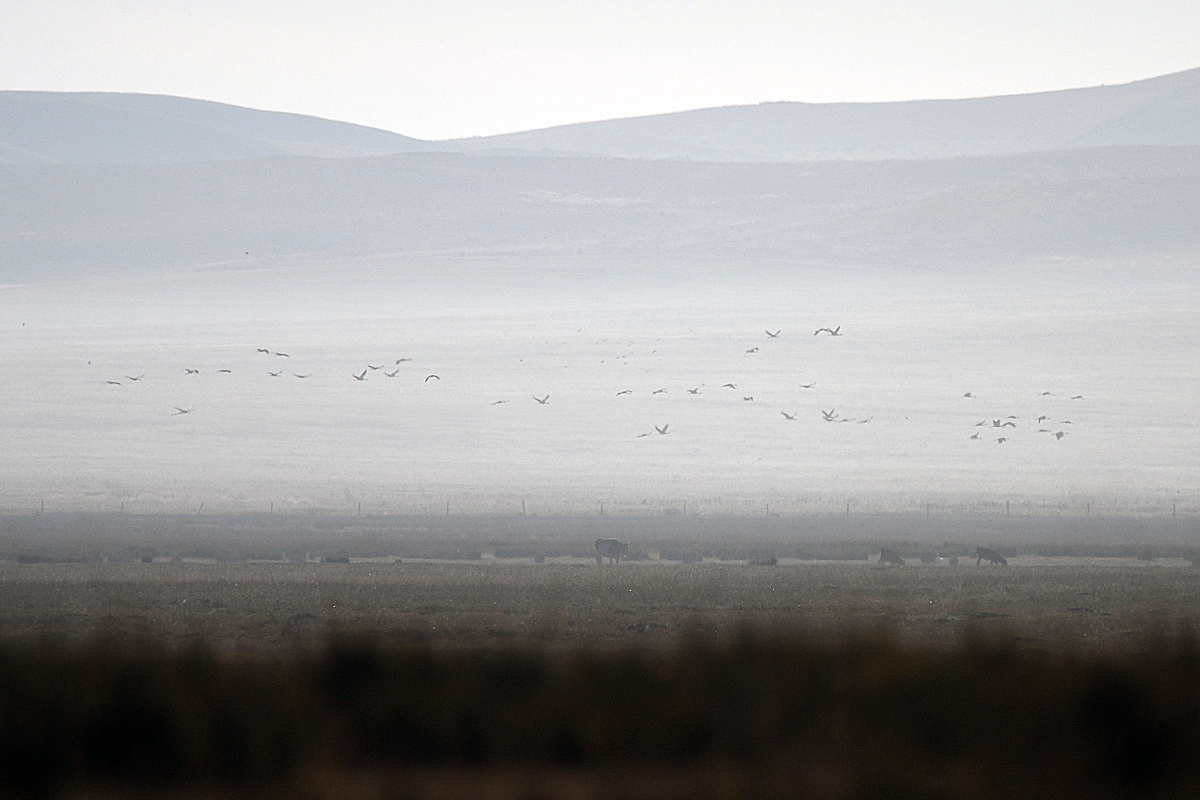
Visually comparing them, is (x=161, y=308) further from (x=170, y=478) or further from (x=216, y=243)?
(x=170, y=478)

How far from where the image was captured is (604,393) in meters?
84.2

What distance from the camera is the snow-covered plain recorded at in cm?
5788

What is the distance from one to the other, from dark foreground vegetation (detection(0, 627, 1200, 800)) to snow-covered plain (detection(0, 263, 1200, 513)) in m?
41.4

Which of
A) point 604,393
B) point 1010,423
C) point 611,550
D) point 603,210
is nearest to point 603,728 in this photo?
point 611,550

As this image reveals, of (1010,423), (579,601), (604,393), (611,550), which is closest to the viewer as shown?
(579,601)

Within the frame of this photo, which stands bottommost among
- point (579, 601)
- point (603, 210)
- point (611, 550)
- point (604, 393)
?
point (611, 550)

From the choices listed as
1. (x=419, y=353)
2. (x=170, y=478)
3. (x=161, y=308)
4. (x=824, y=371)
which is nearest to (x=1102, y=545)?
(x=170, y=478)

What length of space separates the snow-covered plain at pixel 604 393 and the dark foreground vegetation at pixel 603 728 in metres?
41.4

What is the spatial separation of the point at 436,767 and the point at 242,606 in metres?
15.4

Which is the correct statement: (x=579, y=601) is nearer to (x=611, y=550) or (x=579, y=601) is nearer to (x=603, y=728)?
(x=611, y=550)

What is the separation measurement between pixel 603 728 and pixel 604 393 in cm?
→ 7575

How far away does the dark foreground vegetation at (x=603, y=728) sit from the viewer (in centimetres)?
764

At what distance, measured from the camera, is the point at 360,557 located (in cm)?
3703

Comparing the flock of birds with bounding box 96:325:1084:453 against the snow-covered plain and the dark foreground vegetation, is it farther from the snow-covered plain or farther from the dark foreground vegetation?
the dark foreground vegetation
